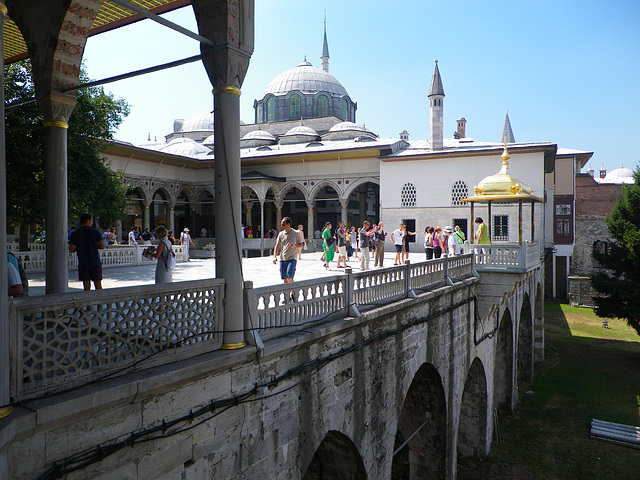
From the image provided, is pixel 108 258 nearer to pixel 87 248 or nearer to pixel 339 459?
pixel 87 248

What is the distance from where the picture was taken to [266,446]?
4.80m

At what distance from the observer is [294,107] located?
37812 millimetres

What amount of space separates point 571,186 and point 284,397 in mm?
34385

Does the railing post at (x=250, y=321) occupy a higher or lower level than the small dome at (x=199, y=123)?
lower

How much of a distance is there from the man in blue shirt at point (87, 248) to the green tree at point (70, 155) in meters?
5.74

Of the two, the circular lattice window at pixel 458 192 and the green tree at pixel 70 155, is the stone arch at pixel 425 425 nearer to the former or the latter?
the green tree at pixel 70 155

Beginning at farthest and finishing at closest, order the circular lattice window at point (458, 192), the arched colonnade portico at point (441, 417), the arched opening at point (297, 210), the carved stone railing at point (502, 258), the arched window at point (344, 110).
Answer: the arched window at point (344, 110) < the arched opening at point (297, 210) < the circular lattice window at point (458, 192) < the carved stone railing at point (502, 258) < the arched colonnade portico at point (441, 417)

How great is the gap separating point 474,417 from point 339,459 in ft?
25.9

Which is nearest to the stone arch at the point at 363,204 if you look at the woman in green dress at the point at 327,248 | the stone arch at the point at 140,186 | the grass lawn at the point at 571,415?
the stone arch at the point at 140,186

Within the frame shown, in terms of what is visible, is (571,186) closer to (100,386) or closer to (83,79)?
(83,79)

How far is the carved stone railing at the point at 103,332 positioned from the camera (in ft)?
9.95

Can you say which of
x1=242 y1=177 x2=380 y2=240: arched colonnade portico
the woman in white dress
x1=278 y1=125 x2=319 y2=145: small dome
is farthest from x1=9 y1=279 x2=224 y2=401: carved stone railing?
x1=278 y1=125 x2=319 y2=145: small dome

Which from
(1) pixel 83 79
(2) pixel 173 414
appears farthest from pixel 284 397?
(1) pixel 83 79

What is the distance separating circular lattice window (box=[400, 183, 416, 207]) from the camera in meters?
23.8
